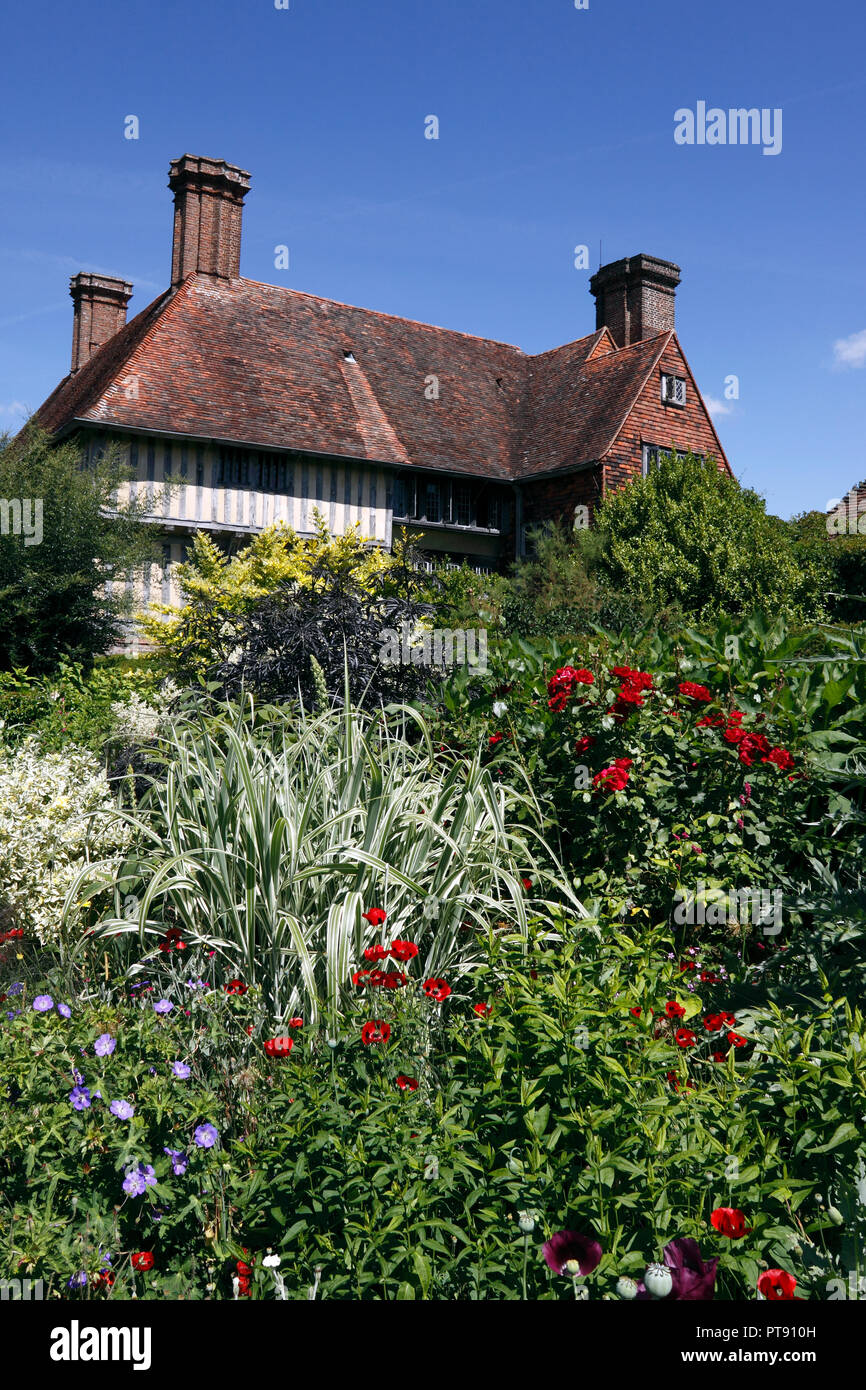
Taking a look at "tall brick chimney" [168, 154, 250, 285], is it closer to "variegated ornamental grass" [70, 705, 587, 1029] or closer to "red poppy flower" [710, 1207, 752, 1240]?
"variegated ornamental grass" [70, 705, 587, 1029]

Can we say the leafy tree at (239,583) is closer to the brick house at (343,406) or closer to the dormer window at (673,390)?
the brick house at (343,406)

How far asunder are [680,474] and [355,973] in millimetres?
15809

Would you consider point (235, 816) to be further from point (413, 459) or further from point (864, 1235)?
point (413, 459)

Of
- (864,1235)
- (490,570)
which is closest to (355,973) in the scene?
(864,1235)

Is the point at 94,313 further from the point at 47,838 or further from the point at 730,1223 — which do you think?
the point at 730,1223

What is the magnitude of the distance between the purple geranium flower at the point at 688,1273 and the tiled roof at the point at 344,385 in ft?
55.6

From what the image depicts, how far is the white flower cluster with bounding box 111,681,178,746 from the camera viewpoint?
6.18m

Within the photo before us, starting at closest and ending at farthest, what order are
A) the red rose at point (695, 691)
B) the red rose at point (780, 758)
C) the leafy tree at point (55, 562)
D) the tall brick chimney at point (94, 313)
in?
the red rose at point (780, 758), the red rose at point (695, 691), the leafy tree at point (55, 562), the tall brick chimney at point (94, 313)

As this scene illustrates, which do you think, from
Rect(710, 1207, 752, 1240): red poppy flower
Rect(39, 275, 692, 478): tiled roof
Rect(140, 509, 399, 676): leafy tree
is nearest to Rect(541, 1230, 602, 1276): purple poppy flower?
Rect(710, 1207, 752, 1240): red poppy flower

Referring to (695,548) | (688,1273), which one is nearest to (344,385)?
(695,548)

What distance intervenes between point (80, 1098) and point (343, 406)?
19.3 meters

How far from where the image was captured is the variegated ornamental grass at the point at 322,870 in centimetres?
341

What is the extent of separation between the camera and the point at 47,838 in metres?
4.81

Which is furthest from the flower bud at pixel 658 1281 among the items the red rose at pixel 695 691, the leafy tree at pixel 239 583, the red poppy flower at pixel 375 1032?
the leafy tree at pixel 239 583
